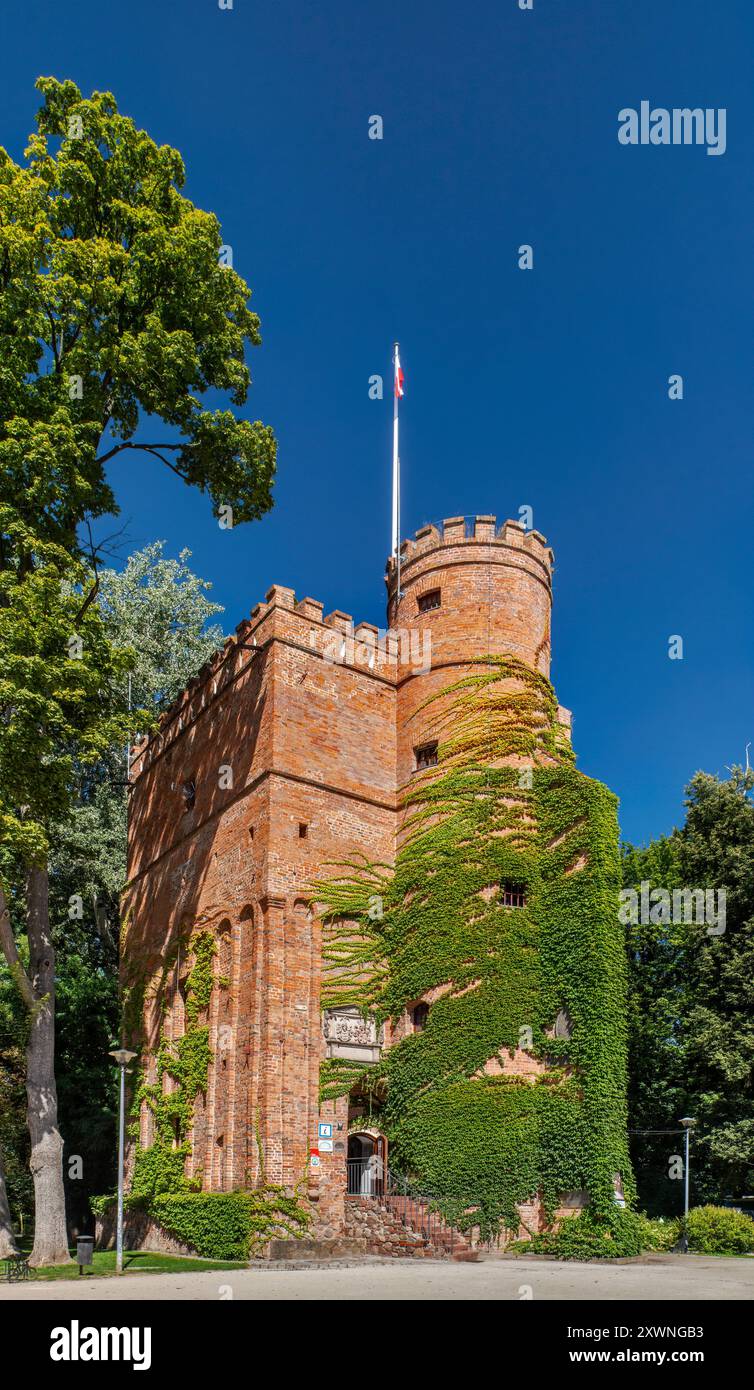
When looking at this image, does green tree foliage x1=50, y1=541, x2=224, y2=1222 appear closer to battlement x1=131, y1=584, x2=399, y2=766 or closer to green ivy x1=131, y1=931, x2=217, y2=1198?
battlement x1=131, y1=584, x2=399, y2=766

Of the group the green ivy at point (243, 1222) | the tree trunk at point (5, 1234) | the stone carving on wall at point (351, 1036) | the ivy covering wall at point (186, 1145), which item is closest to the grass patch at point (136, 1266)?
the green ivy at point (243, 1222)

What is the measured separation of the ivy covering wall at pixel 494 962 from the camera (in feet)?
72.1

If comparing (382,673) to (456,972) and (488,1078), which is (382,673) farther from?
(488,1078)

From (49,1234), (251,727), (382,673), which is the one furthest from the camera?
(382,673)

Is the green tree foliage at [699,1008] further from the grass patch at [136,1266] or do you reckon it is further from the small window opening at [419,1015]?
the grass patch at [136,1266]

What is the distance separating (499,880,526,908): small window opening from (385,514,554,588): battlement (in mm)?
8571

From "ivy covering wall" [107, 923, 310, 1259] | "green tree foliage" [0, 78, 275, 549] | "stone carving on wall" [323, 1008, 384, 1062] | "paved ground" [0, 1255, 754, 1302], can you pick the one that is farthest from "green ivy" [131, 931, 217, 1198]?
"green tree foliage" [0, 78, 275, 549]

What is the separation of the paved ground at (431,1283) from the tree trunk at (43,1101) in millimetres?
2676

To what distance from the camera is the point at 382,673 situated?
28297mm

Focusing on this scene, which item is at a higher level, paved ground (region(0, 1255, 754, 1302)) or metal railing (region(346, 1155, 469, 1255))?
paved ground (region(0, 1255, 754, 1302))

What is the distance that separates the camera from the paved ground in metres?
14.0

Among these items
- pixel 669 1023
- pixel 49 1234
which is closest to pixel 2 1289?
pixel 49 1234

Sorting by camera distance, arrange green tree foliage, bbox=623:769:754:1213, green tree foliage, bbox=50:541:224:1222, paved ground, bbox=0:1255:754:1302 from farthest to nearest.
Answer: green tree foliage, bbox=50:541:224:1222 < green tree foliage, bbox=623:769:754:1213 < paved ground, bbox=0:1255:754:1302

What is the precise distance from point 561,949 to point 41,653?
12.0 m
